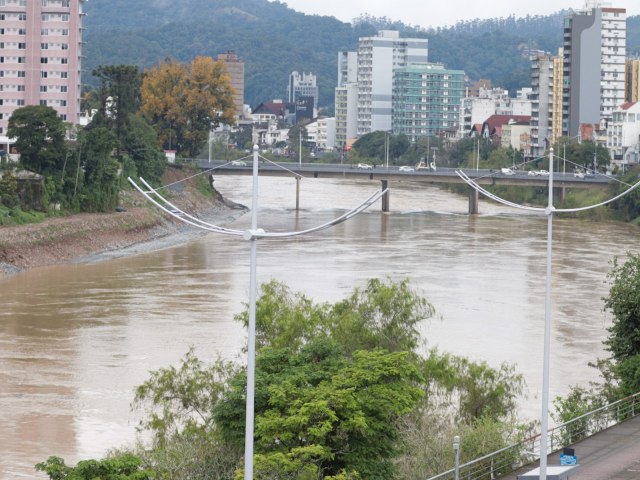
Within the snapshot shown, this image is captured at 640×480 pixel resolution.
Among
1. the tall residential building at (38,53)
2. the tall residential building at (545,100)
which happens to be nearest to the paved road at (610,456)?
the tall residential building at (38,53)

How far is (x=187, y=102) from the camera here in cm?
8844

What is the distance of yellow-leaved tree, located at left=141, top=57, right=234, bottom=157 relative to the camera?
8838 centimetres

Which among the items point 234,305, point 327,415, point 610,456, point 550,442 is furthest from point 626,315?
point 234,305

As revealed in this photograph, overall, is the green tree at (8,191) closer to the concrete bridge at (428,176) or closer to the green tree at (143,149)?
the green tree at (143,149)

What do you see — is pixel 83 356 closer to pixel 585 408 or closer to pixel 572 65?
pixel 585 408

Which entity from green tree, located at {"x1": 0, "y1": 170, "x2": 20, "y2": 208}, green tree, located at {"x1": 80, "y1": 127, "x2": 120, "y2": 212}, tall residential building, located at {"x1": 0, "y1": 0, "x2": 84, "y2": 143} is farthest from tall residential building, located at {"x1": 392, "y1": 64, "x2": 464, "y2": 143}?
green tree, located at {"x1": 0, "y1": 170, "x2": 20, "y2": 208}

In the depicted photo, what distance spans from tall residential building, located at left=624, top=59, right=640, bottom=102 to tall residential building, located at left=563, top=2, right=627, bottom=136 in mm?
5915

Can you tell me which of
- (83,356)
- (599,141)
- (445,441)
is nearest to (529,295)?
(83,356)

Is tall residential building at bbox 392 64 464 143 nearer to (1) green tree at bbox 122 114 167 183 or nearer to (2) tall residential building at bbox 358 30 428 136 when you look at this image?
(2) tall residential building at bbox 358 30 428 136

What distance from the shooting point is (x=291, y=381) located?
19344mm

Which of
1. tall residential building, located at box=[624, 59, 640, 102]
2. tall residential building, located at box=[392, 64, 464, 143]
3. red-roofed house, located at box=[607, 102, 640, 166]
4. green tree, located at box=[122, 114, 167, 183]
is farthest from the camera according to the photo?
tall residential building, located at box=[392, 64, 464, 143]

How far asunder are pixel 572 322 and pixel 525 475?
22136mm

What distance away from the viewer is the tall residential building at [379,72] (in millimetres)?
174875

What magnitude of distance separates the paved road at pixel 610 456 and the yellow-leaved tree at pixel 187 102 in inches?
2664
